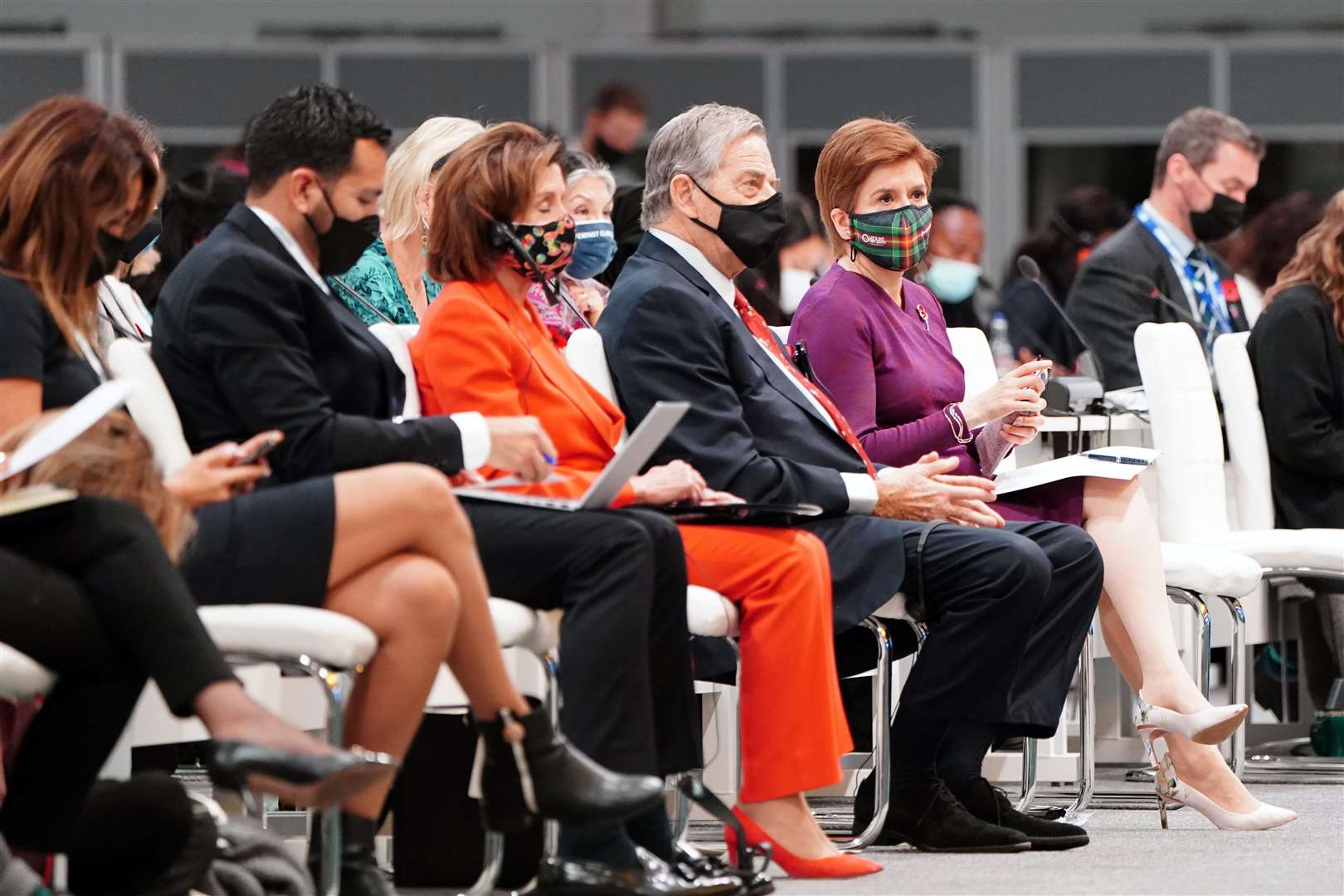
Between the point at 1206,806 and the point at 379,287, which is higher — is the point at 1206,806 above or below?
below

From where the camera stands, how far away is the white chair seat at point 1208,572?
4094mm

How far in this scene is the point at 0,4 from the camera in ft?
31.5

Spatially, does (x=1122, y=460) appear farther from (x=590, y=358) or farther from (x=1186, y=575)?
(x=590, y=358)

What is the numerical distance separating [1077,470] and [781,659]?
2.70ft

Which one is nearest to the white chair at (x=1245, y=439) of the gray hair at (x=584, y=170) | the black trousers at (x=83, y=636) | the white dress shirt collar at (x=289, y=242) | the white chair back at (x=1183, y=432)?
the white chair back at (x=1183, y=432)

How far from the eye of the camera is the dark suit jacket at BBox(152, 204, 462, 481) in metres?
2.84

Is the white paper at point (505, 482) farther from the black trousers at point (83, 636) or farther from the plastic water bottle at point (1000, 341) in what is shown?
the plastic water bottle at point (1000, 341)

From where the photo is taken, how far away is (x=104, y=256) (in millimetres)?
2797

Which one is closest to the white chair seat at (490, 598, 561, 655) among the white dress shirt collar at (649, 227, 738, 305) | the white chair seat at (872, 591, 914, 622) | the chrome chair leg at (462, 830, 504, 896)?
the chrome chair leg at (462, 830, 504, 896)

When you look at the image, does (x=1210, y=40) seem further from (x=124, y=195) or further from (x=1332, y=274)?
(x=124, y=195)

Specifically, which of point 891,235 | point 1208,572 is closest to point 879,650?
point 891,235

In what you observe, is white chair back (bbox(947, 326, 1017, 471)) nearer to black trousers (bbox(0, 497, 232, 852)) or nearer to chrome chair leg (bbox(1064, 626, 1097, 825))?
chrome chair leg (bbox(1064, 626, 1097, 825))

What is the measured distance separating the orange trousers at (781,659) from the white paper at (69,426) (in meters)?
1.08

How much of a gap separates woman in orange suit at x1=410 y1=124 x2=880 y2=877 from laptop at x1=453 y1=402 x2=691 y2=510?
0.14m
